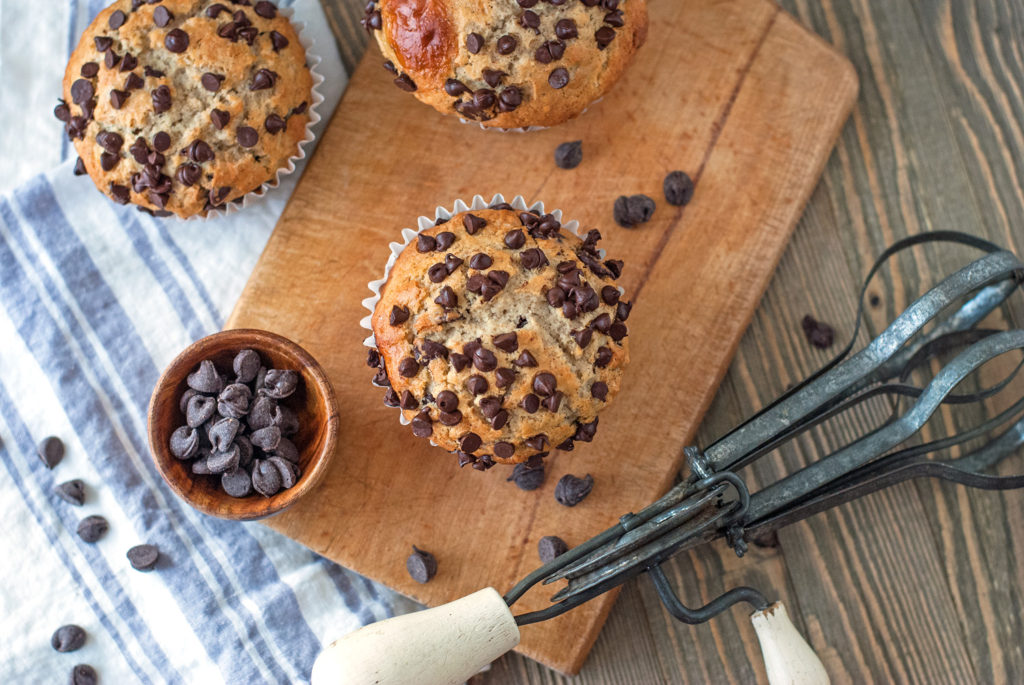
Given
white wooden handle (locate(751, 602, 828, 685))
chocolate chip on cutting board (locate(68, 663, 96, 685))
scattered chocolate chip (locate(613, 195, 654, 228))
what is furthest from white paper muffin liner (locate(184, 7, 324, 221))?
white wooden handle (locate(751, 602, 828, 685))

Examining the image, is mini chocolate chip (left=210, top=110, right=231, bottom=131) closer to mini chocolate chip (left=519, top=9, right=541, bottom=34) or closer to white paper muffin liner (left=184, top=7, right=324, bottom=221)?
white paper muffin liner (left=184, top=7, right=324, bottom=221)

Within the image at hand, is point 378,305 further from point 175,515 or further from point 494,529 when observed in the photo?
point 175,515

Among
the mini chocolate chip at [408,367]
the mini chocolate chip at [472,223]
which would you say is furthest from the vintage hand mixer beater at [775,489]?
the mini chocolate chip at [472,223]

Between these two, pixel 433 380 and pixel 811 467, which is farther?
pixel 811 467

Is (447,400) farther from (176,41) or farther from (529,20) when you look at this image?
(176,41)

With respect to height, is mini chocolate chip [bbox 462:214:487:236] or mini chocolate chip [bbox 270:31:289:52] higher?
mini chocolate chip [bbox 270:31:289:52]

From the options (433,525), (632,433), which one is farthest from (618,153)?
(433,525)

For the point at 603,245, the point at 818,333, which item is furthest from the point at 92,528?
the point at 818,333
